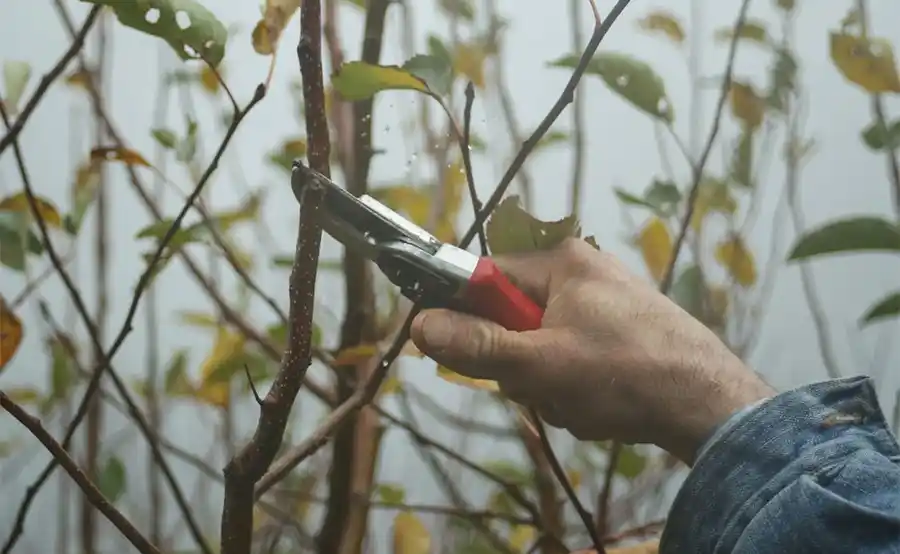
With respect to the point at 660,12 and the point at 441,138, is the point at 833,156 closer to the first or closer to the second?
the point at 660,12

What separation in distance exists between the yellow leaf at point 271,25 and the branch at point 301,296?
0.30 ft

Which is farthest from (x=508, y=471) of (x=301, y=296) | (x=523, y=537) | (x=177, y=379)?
(x=301, y=296)

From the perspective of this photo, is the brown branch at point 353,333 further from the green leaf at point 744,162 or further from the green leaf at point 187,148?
the green leaf at point 744,162

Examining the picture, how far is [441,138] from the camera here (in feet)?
2.36

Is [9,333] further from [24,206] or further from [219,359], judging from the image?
[219,359]

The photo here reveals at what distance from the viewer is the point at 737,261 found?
0.75 metres

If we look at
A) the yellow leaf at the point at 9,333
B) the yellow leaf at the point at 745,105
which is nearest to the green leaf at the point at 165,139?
the yellow leaf at the point at 9,333

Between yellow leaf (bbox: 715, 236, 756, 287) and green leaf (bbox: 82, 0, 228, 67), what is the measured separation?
509 millimetres

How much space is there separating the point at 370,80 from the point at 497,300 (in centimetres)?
10

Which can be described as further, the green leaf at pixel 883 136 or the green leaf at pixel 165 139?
the green leaf at pixel 883 136

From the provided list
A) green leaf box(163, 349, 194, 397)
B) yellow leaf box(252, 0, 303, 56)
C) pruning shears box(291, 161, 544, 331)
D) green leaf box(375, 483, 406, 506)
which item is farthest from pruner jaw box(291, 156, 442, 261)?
green leaf box(163, 349, 194, 397)

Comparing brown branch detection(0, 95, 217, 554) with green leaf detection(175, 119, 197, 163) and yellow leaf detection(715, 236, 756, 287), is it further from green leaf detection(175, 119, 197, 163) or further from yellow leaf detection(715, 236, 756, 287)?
yellow leaf detection(715, 236, 756, 287)

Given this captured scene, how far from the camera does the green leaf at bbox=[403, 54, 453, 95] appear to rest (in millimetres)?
378

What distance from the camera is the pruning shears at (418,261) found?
30 centimetres
